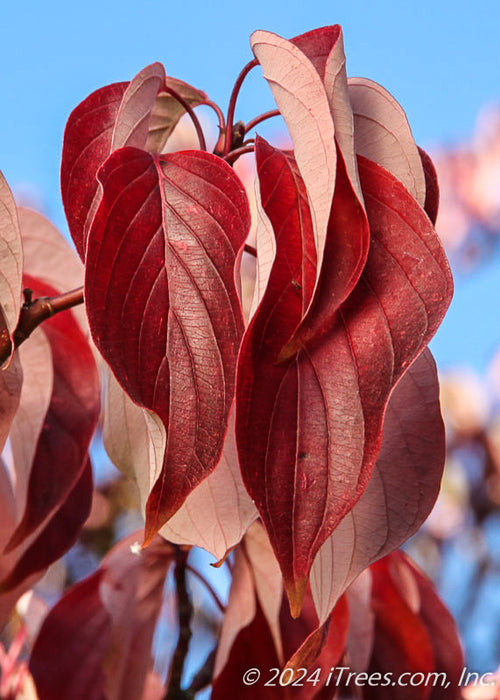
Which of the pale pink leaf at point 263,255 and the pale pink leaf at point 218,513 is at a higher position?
the pale pink leaf at point 263,255

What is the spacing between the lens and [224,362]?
1.43ft

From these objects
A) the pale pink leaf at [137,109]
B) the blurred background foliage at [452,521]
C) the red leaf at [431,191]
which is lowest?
the blurred background foliage at [452,521]

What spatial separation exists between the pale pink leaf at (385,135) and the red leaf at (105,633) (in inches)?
17.5

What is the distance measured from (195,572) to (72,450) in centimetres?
32

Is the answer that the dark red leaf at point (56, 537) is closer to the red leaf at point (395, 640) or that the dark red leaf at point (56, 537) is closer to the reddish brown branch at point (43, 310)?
the reddish brown branch at point (43, 310)

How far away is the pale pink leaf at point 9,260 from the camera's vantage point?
0.47 meters

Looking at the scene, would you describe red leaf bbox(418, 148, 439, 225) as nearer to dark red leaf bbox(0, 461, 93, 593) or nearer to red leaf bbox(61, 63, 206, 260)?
red leaf bbox(61, 63, 206, 260)

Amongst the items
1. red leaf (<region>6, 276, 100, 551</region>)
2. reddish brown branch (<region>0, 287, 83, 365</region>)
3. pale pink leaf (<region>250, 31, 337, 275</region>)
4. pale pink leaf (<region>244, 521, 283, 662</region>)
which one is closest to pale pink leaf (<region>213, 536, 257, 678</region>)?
pale pink leaf (<region>244, 521, 283, 662</region>)

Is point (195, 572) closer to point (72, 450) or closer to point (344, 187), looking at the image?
point (72, 450)

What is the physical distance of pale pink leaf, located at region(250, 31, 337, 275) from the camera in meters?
0.41

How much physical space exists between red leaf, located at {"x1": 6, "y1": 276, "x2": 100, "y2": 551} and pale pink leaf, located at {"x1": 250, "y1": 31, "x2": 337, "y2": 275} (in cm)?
32

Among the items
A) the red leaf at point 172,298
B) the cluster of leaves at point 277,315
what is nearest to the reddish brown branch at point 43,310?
the cluster of leaves at point 277,315

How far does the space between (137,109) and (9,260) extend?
0.13m

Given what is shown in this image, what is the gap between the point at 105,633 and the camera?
0.80 metres
